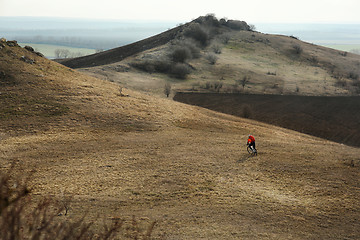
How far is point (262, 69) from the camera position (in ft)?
243

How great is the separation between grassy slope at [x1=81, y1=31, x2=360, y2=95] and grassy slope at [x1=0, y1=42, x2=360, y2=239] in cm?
2578

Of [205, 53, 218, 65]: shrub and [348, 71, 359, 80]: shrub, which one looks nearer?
[348, 71, 359, 80]: shrub

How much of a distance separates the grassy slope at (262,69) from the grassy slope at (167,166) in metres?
25.8

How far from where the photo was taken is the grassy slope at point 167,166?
13.4m

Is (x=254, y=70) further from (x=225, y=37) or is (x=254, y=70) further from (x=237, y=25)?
(x=237, y=25)

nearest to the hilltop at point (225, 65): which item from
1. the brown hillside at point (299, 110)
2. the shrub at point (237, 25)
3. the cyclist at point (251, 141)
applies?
the shrub at point (237, 25)

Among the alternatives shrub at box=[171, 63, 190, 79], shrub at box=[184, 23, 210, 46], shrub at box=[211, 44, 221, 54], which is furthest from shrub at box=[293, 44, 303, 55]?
shrub at box=[171, 63, 190, 79]

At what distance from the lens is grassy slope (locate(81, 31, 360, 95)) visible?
5881 centimetres

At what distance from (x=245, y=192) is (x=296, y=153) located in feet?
29.8

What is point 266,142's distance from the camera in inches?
1006

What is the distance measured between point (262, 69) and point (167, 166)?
203 ft

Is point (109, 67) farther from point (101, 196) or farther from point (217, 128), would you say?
point (101, 196)

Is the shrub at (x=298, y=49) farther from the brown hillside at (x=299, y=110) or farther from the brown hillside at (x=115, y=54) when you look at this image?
the brown hillside at (x=115, y=54)

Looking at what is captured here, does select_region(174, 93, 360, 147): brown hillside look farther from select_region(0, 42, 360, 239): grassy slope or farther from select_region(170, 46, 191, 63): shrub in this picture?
select_region(170, 46, 191, 63): shrub
